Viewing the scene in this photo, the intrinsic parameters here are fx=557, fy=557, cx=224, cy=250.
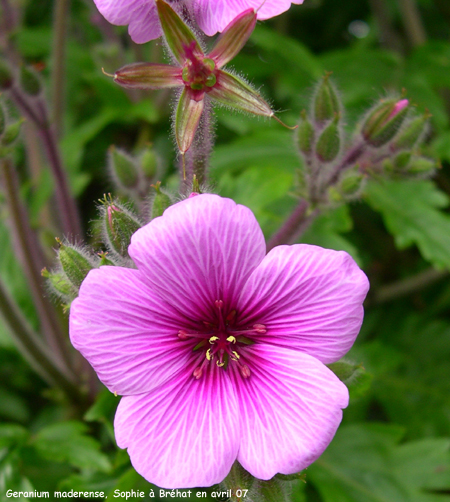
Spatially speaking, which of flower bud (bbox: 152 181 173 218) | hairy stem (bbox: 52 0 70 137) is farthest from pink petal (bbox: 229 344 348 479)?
hairy stem (bbox: 52 0 70 137)

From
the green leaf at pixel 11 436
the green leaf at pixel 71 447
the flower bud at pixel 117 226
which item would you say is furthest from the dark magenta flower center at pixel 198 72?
the green leaf at pixel 11 436

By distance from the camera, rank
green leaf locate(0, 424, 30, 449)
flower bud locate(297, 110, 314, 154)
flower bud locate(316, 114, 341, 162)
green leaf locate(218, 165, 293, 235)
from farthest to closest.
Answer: green leaf locate(218, 165, 293, 235)
green leaf locate(0, 424, 30, 449)
flower bud locate(297, 110, 314, 154)
flower bud locate(316, 114, 341, 162)

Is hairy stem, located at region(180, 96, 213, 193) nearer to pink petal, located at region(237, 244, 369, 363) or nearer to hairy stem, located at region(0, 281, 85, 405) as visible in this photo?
pink petal, located at region(237, 244, 369, 363)

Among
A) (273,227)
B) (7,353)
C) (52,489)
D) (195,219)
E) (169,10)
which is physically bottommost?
(52,489)

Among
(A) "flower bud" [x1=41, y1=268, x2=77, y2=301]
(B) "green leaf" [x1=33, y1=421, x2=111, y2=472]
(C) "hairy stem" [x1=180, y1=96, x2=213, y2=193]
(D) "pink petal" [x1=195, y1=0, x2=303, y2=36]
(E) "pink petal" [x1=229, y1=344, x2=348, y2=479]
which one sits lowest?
(B) "green leaf" [x1=33, y1=421, x2=111, y2=472]

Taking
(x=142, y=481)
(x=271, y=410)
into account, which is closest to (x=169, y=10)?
(x=271, y=410)

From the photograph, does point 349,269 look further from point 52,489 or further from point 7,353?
point 7,353
